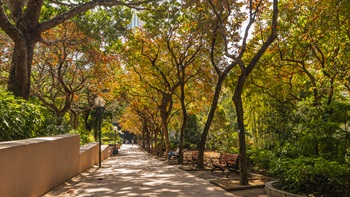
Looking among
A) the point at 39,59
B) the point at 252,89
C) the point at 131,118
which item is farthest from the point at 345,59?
the point at 131,118

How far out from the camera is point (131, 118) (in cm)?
4841

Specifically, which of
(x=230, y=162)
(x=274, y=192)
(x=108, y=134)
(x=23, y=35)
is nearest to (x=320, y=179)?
(x=274, y=192)

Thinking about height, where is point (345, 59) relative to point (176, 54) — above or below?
below

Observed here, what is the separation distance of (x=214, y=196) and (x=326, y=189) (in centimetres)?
269

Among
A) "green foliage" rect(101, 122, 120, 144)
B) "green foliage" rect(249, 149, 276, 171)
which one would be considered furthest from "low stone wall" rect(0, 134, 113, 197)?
"green foliage" rect(101, 122, 120, 144)

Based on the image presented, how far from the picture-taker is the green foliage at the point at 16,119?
289 inches

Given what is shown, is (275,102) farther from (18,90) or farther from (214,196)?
(18,90)

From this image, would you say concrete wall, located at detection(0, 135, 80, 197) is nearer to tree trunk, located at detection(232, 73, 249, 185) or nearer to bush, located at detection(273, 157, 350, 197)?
tree trunk, located at detection(232, 73, 249, 185)

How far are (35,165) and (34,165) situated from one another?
0.24 ft

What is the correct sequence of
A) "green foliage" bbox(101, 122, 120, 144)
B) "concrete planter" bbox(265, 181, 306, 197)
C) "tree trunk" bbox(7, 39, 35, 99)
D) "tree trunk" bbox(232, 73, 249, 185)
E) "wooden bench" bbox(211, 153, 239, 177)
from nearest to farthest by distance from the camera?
"concrete planter" bbox(265, 181, 306, 197), "tree trunk" bbox(232, 73, 249, 185), "tree trunk" bbox(7, 39, 35, 99), "wooden bench" bbox(211, 153, 239, 177), "green foliage" bbox(101, 122, 120, 144)

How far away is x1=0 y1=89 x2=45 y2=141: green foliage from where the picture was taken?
7.35 metres

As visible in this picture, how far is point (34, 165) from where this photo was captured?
280 inches

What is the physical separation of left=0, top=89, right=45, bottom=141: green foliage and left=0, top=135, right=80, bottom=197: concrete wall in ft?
2.01

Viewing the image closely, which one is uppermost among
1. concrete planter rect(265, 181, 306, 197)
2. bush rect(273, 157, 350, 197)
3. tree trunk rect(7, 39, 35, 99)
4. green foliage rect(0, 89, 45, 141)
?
tree trunk rect(7, 39, 35, 99)
